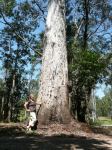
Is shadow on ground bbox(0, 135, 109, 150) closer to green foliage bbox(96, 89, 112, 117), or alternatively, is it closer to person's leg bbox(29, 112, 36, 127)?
person's leg bbox(29, 112, 36, 127)

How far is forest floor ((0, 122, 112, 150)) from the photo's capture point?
30.1 ft

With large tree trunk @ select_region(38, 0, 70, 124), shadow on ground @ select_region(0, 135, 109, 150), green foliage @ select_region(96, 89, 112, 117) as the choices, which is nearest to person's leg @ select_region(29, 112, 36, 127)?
large tree trunk @ select_region(38, 0, 70, 124)

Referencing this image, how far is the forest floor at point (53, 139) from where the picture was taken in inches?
361

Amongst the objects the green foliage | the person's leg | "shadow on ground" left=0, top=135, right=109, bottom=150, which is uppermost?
the green foliage

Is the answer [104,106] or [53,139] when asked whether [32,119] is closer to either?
[53,139]

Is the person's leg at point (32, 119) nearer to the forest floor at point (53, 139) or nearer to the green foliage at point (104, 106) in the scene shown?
the forest floor at point (53, 139)

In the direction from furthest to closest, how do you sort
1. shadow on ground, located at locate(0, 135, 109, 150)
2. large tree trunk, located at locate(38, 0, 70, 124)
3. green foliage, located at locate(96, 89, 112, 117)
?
green foliage, located at locate(96, 89, 112, 117) → large tree trunk, located at locate(38, 0, 70, 124) → shadow on ground, located at locate(0, 135, 109, 150)

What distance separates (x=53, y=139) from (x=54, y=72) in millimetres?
3846

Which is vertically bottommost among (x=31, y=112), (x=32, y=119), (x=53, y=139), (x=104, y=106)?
(x=53, y=139)

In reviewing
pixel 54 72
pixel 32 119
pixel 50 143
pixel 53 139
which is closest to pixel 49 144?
pixel 50 143

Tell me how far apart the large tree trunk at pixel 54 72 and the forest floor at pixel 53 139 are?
553mm

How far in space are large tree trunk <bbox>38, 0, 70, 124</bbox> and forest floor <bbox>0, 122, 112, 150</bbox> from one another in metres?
0.55

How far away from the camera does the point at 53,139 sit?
34.2 feet

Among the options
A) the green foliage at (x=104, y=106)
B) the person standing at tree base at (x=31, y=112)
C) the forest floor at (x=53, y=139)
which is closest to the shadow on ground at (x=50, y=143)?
the forest floor at (x=53, y=139)
